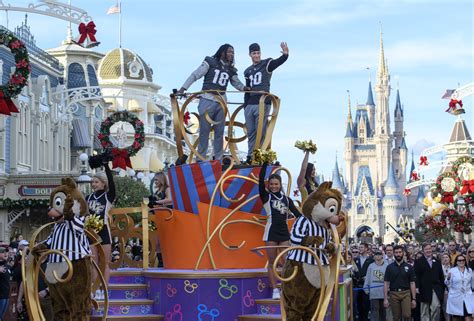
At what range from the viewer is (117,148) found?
17.6 metres

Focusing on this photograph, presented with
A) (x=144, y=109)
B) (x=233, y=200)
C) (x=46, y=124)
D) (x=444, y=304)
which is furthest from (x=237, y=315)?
(x=144, y=109)

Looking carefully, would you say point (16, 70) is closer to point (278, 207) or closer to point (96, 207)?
point (96, 207)

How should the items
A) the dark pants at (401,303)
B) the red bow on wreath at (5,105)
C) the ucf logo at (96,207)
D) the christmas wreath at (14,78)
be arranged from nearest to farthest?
the ucf logo at (96,207) < the dark pants at (401,303) < the red bow on wreath at (5,105) < the christmas wreath at (14,78)

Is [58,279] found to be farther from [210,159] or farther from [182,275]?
[210,159]

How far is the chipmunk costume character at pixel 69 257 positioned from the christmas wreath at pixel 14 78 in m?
6.78

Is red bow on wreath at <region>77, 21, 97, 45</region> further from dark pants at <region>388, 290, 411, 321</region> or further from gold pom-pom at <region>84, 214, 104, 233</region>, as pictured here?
gold pom-pom at <region>84, 214, 104, 233</region>

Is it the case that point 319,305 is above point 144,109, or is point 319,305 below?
below

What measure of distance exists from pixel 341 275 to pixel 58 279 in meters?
3.70

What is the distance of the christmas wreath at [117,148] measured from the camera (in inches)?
672

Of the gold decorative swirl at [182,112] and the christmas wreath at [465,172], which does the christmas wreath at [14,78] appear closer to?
the gold decorative swirl at [182,112]

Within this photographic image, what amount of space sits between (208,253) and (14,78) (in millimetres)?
6654

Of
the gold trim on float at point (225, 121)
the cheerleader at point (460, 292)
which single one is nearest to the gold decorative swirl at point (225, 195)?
the gold trim on float at point (225, 121)

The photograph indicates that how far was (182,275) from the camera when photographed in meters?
12.4

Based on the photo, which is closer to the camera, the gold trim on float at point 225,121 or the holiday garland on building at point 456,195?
the gold trim on float at point 225,121
